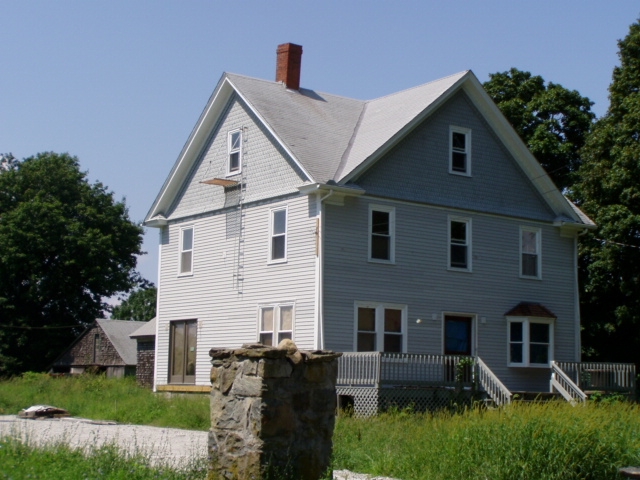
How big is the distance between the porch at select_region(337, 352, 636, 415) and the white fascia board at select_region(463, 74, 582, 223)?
5.90 m

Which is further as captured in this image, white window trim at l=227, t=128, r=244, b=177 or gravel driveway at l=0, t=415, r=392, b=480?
white window trim at l=227, t=128, r=244, b=177

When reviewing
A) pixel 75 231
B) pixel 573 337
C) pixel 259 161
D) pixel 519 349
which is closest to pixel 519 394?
pixel 519 349

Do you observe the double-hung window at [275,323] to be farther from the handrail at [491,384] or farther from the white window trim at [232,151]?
the handrail at [491,384]

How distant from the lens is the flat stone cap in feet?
36.2

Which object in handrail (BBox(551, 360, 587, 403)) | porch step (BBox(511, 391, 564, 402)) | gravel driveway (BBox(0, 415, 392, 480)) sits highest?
handrail (BBox(551, 360, 587, 403))

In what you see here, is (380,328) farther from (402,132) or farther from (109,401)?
(109,401)

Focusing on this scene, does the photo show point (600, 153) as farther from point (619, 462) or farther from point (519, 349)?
point (619, 462)

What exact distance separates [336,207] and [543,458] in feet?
47.3

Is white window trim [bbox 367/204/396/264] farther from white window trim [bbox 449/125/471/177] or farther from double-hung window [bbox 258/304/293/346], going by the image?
double-hung window [bbox 258/304/293/346]

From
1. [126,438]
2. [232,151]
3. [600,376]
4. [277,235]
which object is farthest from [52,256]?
[126,438]

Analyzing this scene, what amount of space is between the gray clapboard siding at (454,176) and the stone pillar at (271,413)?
50.2 feet

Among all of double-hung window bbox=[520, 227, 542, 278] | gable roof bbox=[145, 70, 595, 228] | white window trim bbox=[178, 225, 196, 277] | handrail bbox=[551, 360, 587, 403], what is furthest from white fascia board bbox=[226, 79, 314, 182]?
handrail bbox=[551, 360, 587, 403]

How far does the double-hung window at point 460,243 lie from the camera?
28.5 meters

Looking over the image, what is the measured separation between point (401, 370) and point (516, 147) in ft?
29.9
